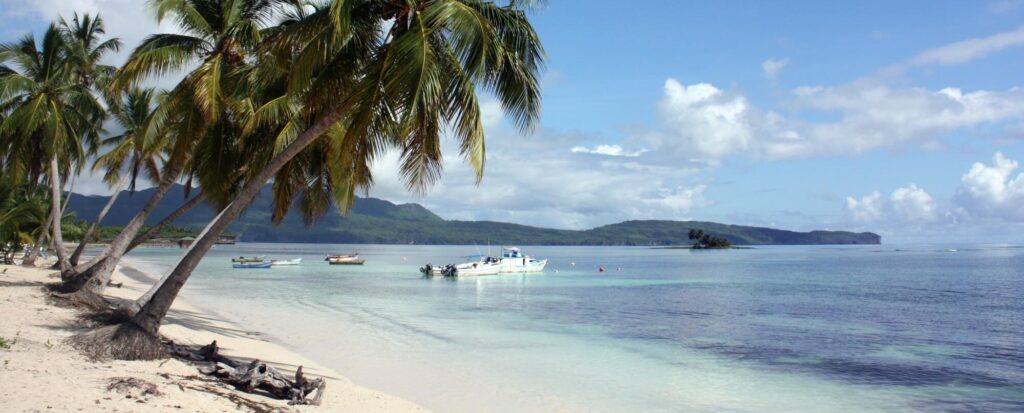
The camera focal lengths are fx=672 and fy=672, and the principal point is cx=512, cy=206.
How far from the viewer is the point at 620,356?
51.9 feet

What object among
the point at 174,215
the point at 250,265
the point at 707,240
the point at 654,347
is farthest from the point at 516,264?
the point at 707,240

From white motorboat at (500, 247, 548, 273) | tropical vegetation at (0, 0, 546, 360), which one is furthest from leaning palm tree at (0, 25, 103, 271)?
white motorboat at (500, 247, 548, 273)

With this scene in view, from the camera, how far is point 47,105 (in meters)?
17.7

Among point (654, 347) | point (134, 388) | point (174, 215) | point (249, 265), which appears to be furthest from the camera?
point (249, 265)

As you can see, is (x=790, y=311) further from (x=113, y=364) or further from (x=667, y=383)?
(x=113, y=364)

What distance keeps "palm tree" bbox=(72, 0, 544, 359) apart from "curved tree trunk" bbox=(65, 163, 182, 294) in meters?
6.62

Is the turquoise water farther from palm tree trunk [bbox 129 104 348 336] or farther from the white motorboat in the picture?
the white motorboat

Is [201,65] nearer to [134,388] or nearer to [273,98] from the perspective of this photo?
[273,98]

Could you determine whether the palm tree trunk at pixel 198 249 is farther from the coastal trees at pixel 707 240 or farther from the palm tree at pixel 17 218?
the coastal trees at pixel 707 240

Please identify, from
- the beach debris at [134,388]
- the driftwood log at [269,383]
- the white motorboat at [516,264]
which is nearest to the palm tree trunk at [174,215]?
the driftwood log at [269,383]

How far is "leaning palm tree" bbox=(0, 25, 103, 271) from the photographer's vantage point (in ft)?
56.9

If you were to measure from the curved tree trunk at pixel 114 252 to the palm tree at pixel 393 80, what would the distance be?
6625 mm

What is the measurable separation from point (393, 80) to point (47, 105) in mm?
14421

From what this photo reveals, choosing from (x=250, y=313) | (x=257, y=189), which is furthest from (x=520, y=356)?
Answer: (x=250, y=313)
